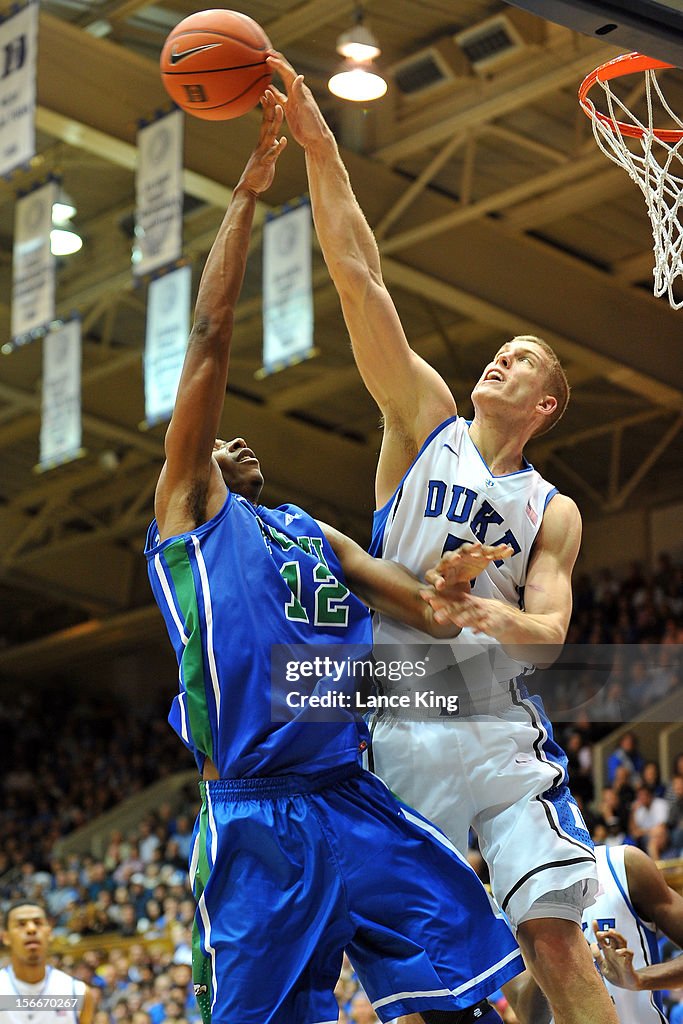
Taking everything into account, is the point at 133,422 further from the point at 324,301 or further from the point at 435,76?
the point at 435,76

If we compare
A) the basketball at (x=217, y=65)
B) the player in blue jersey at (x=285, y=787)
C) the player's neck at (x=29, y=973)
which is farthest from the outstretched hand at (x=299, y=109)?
the player's neck at (x=29, y=973)

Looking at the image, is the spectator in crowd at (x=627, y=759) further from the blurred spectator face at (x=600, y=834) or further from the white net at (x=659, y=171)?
the white net at (x=659, y=171)

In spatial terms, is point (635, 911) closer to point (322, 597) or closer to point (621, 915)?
point (621, 915)

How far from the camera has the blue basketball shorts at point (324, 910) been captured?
349 centimetres

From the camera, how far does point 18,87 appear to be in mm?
9656

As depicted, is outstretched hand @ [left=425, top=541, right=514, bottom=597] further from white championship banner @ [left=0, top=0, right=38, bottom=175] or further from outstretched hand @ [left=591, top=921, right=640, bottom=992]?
white championship banner @ [left=0, top=0, right=38, bottom=175]

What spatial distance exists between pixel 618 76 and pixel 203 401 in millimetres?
2328

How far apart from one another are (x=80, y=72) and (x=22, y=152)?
173cm

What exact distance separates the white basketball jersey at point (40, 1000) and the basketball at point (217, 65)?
191 inches

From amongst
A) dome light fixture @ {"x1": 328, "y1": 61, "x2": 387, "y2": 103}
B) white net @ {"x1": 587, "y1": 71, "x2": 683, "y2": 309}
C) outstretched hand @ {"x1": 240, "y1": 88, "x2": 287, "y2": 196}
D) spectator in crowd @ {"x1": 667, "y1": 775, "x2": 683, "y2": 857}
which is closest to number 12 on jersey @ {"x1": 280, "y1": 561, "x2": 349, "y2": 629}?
outstretched hand @ {"x1": 240, "y1": 88, "x2": 287, "y2": 196}

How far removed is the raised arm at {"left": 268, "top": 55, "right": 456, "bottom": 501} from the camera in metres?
4.18

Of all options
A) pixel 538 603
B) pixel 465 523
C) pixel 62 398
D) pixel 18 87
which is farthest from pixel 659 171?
pixel 62 398

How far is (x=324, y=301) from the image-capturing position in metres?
14.5

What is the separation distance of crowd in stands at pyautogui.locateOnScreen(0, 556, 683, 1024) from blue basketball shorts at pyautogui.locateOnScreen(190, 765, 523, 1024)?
784 millimetres
